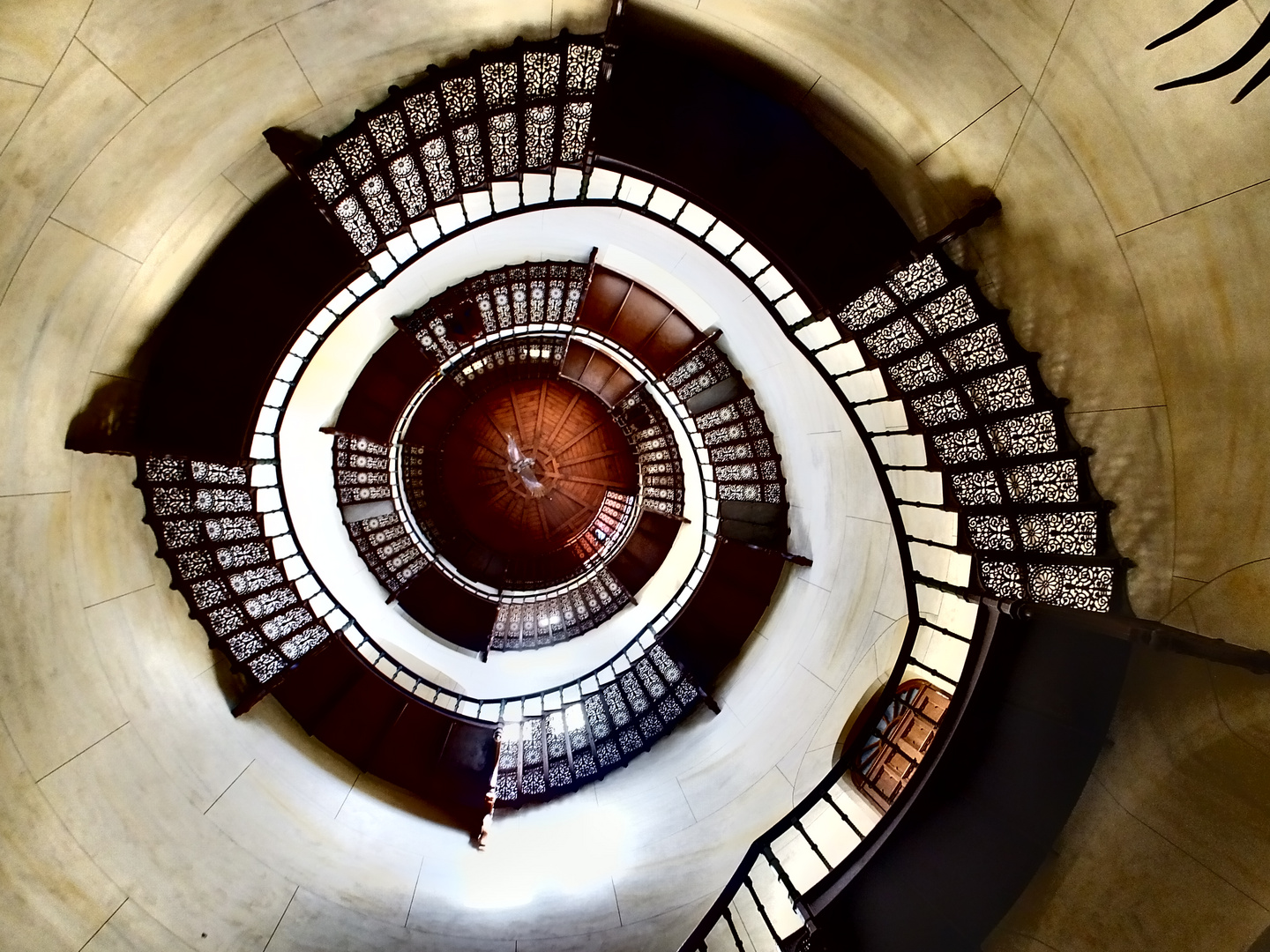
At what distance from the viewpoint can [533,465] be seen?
1161cm

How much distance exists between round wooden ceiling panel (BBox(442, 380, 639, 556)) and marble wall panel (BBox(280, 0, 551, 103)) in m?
6.73

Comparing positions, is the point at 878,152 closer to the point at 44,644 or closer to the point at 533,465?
the point at 44,644

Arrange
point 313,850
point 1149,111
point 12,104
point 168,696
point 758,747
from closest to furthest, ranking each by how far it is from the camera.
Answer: point 1149,111
point 12,104
point 168,696
point 313,850
point 758,747

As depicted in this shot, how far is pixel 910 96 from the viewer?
3.53 m

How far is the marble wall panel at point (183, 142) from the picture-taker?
12.1 ft

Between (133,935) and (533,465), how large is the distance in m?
8.13

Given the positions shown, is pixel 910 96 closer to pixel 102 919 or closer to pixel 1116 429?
pixel 1116 429

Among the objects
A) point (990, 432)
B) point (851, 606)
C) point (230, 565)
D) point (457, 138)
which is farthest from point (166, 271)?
point (851, 606)

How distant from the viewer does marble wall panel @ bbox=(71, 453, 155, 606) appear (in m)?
4.70

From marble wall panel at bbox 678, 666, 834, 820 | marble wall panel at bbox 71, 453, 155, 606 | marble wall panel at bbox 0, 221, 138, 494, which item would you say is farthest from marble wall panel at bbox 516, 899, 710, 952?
Answer: marble wall panel at bbox 0, 221, 138, 494

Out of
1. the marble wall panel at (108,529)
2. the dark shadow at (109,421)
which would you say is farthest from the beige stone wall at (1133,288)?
the marble wall panel at (108,529)

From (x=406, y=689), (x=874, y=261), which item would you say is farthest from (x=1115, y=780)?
(x=406, y=689)

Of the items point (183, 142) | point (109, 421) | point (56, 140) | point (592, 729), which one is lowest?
point (592, 729)

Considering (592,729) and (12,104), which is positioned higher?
(12,104)
